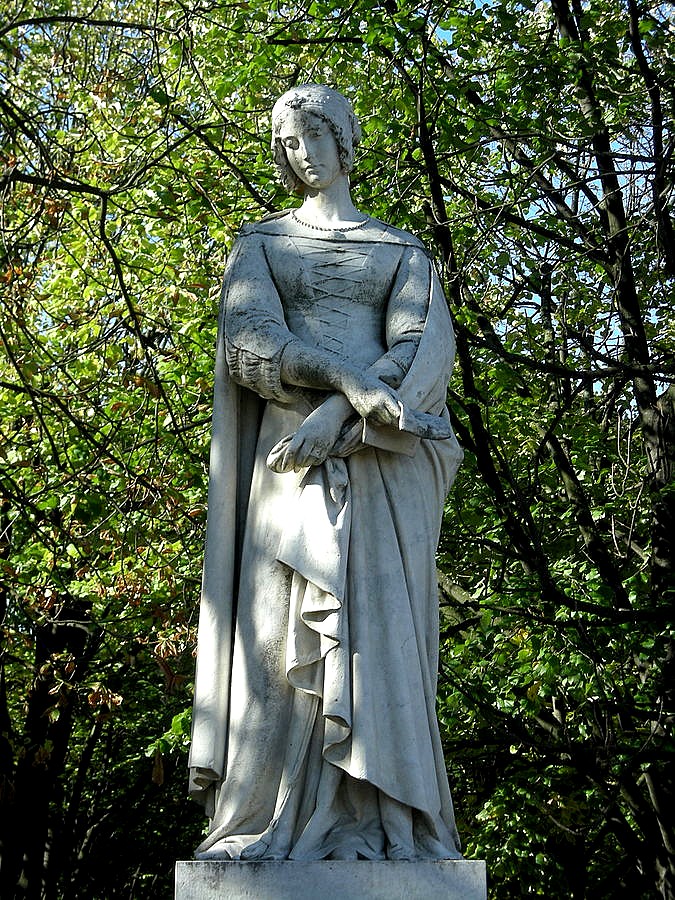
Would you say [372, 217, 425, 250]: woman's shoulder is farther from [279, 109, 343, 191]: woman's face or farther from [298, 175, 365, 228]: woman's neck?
[279, 109, 343, 191]: woman's face

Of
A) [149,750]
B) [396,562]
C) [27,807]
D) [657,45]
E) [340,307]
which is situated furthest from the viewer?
[27,807]

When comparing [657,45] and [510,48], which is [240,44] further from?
[657,45]

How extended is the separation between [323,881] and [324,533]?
3.78ft

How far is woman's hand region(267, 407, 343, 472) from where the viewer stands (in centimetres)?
500

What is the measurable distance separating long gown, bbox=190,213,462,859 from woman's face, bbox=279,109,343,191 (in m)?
0.22

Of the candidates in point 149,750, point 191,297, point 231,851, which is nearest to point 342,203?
point 231,851

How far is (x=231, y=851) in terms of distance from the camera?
15.2 feet

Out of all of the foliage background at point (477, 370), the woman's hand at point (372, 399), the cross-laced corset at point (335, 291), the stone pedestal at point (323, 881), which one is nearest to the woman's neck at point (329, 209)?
the cross-laced corset at point (335, 291)

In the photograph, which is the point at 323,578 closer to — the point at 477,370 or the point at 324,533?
the point at 324,533

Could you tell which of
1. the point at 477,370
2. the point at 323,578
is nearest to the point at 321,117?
the point at 323,578

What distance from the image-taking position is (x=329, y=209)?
5.58m

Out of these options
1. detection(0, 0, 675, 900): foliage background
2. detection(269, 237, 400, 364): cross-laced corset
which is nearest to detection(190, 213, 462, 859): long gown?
detection(269, 237, 400, 364): cross-laced corset

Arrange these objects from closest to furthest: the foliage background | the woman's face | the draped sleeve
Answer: the draped sleeve
the woman's face
the foliage background

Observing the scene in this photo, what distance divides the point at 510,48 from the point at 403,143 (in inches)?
56.0
